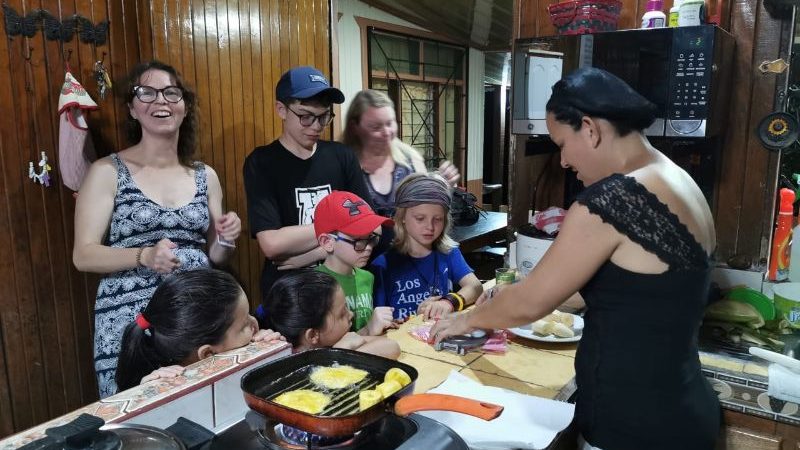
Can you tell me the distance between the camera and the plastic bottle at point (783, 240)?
2072mm

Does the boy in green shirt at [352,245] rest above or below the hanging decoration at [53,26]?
below

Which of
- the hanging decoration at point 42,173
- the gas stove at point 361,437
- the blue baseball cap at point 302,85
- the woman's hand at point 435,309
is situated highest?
the blue baseball cap at point 302,85

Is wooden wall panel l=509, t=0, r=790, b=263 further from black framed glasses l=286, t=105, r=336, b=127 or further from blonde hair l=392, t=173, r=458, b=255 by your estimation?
black framed glasses l=286, t=105, r=336, b=127

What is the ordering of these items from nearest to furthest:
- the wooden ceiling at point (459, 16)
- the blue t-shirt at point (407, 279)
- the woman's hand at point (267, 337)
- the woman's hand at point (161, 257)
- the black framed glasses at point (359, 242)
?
the woman's hand at point (267, 337), the woman's hand at point (161, 257), the black framed glasses at point (359, 242), the blue t-shirt at point (407, 279), the wooden ceiling at point (459, 16)

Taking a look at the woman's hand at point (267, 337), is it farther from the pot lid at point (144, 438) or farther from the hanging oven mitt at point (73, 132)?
the hanging oven mitt at point (73, 132)

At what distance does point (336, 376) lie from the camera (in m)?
1.07

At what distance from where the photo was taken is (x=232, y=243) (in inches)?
81.3

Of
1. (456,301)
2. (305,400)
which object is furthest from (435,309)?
(305,400)

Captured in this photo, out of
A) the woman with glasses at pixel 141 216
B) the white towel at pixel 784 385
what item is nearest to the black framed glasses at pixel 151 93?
the woman with glasses at pixel 141 216

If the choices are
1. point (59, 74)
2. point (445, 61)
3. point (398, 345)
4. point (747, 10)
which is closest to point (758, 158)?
point (747, 10)

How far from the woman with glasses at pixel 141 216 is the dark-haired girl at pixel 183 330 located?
484mm

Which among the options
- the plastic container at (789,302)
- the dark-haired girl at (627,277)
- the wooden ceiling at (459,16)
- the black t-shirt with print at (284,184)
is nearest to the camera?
the dark-haired girl at (627,277)

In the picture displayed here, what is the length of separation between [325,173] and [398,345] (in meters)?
0.92

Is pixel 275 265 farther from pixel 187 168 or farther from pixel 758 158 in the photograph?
pixel 758 158
